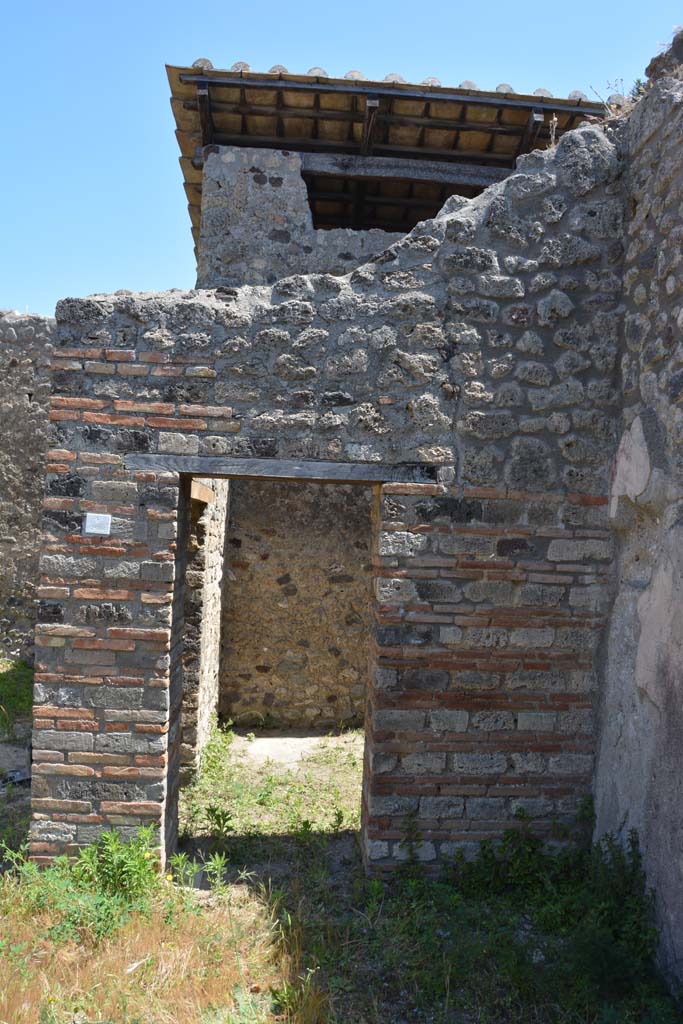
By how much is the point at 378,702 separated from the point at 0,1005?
206cm

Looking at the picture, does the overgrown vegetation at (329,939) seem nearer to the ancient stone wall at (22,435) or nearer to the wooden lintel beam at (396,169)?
the ancient stone wall at (22,435)

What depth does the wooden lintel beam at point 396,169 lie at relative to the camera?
7117 millimetres

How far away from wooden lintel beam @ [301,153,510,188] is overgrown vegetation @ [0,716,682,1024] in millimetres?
5762

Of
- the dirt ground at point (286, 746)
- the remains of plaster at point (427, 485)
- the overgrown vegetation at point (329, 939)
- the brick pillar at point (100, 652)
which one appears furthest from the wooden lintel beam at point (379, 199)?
the overgrown vegetation at point (329, 939)

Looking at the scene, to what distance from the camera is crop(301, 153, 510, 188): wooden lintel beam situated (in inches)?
280

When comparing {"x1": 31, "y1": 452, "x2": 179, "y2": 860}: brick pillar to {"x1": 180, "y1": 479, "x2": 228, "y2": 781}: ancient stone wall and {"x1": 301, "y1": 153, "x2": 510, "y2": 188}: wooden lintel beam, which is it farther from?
{"x1": 301, "y1": 153, "x2": 510, "y2": 188}: wooden lintel beam

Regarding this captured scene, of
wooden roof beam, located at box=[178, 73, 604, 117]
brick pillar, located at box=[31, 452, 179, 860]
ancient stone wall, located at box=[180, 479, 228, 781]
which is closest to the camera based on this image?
brick pillar, located at box=[31, 452, 179, 860]

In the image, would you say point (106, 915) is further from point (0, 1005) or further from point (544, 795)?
point (544, 795)

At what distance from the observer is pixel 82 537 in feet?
13.1

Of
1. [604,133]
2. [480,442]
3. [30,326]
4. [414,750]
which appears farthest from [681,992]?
[30,326]

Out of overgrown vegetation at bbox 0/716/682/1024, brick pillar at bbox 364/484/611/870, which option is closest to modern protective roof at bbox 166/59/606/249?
brick pillar at bbox 364/484/611/870

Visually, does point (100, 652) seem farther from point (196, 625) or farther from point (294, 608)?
point (294, 608)

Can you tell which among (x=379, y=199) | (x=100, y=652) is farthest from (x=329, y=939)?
(x=379, y=199)

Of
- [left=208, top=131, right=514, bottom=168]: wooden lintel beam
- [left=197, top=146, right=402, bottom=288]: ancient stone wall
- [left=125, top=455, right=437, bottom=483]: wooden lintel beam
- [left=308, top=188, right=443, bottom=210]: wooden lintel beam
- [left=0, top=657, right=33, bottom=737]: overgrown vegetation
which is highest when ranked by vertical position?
[left=208, top=131, right=514, bottom=168]: wooden lintel beam
